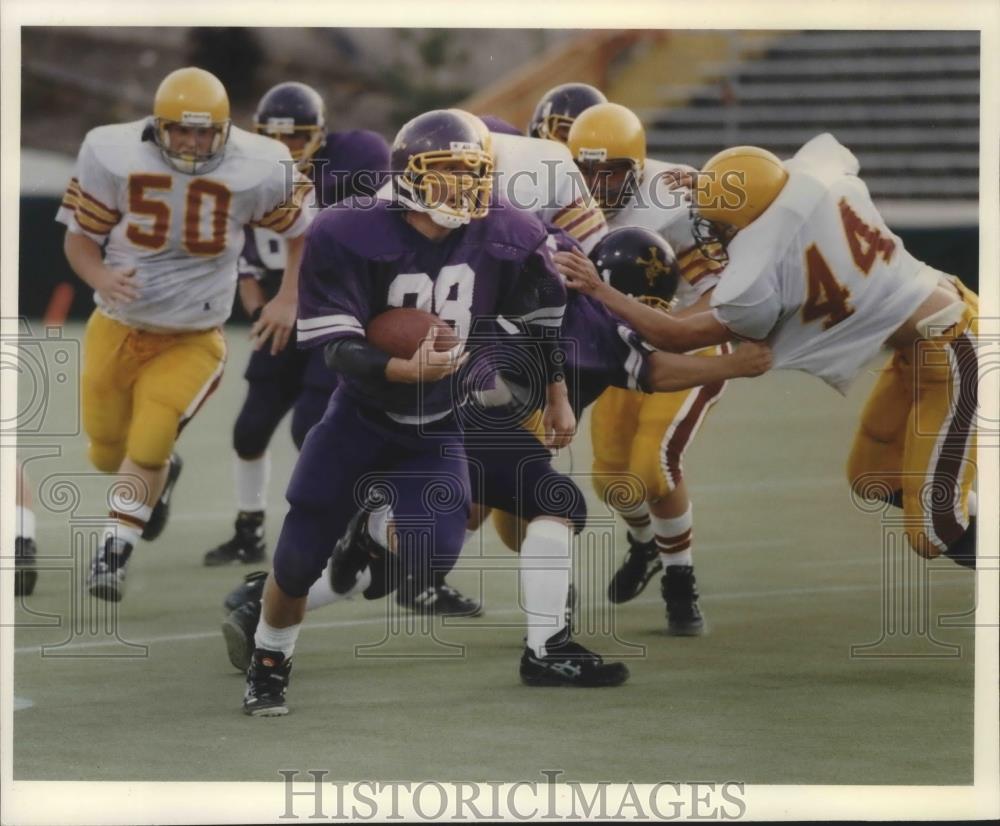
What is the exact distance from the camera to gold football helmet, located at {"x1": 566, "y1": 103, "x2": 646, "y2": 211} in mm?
4457

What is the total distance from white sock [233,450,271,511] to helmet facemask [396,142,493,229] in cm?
196

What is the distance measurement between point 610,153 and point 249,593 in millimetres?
1492

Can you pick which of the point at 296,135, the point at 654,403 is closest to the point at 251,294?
the point at 296,135

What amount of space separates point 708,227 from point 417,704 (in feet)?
4.19

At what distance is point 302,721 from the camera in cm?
359

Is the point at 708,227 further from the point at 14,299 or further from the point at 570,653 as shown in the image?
the point at 14,299

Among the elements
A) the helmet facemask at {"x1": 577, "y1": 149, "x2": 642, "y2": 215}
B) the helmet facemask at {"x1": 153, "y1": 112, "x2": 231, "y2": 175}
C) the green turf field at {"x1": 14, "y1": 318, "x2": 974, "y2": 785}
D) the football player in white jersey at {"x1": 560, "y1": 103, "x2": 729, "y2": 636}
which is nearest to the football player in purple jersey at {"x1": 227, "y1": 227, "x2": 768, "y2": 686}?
the green turf field at {"x1": 14, "y1": 318, "x2": 974, "y2": 785}

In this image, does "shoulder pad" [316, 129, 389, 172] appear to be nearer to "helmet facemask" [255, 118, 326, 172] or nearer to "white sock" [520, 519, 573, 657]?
"helmet facemask" [255, 118, 326, 172]

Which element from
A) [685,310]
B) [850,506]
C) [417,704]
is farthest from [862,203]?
[850,506]

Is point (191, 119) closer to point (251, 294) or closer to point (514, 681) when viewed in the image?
point (251, 294)

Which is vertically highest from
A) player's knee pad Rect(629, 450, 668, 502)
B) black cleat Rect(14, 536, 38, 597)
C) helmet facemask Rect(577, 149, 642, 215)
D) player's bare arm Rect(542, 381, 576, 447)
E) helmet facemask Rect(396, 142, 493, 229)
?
helmet facemask Rect(577, 149, 642, 215)


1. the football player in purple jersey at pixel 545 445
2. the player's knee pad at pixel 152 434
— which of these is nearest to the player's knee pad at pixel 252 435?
the player's knee pad at pixel 152 434

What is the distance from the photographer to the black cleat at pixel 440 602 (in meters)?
4.47
